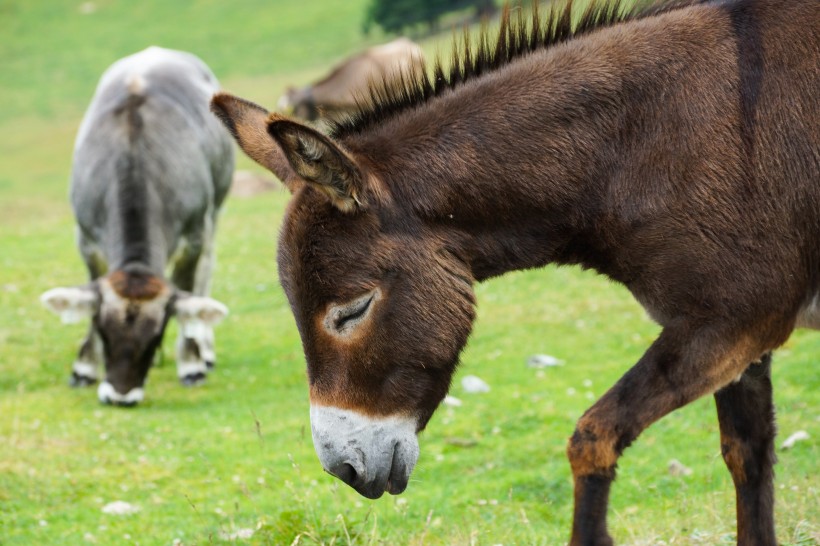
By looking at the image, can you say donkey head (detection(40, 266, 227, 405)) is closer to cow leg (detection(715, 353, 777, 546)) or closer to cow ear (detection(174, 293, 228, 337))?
cow ear (detection(174, 293, 228, 337))

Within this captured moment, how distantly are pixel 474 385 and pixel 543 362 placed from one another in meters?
1.08

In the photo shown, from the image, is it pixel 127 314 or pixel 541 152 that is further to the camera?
pixel 127 314

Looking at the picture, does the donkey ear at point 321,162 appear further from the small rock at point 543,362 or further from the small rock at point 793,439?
the small rock at point 543,362

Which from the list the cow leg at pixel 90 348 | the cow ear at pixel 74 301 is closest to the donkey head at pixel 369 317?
the cow ear at pixel 74 301

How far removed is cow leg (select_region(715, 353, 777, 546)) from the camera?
481 centimetres

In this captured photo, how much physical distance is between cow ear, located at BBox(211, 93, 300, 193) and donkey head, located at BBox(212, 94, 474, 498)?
→ 0.48m

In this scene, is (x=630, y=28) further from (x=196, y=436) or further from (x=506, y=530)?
(x=196, y=436)

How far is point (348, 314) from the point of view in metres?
4.14

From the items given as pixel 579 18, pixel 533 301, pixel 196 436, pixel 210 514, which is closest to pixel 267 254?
pixel 533 301

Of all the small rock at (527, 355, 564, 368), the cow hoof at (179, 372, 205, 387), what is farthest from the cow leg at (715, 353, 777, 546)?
the cow hoof at (179, 372, 205, 387)

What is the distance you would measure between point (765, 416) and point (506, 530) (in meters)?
1.84

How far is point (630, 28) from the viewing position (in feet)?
14.6

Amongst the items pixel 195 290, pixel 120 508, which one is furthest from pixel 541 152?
pixel 195 290

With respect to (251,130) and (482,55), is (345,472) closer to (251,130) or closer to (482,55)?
(251,130)
